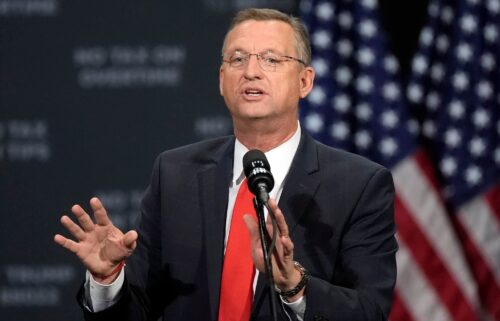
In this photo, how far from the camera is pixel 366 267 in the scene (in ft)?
7.62

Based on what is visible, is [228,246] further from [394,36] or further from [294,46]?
[394,36]

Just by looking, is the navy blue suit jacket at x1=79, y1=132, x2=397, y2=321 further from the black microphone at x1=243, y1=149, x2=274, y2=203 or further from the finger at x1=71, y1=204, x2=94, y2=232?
the black microphone at x1=243, y1=149, x2=274, y2=203

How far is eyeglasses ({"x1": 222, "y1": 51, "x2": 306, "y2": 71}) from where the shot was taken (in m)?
2.57

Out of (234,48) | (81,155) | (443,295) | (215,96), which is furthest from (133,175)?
(234,48)

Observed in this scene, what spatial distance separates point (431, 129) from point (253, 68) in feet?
7.23

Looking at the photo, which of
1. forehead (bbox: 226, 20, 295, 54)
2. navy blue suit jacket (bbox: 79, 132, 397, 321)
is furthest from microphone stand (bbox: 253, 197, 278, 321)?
forehead (bbox: 226, 20, 295, 54)

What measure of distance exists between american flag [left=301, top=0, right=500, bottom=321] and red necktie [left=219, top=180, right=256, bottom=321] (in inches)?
86.1

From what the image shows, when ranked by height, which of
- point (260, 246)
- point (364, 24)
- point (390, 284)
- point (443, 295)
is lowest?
point (443, 295)

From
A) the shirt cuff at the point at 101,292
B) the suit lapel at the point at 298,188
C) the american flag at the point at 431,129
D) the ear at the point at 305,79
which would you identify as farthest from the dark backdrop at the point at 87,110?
the shirt cuff at the point at 101,292

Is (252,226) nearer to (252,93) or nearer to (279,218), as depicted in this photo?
(279,218)

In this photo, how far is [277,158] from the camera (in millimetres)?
2588

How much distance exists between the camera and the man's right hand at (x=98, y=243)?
2182 mm

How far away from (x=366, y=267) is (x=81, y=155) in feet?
8.33

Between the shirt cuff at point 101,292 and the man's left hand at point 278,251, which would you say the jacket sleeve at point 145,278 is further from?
the man's left hand at point 278,251
